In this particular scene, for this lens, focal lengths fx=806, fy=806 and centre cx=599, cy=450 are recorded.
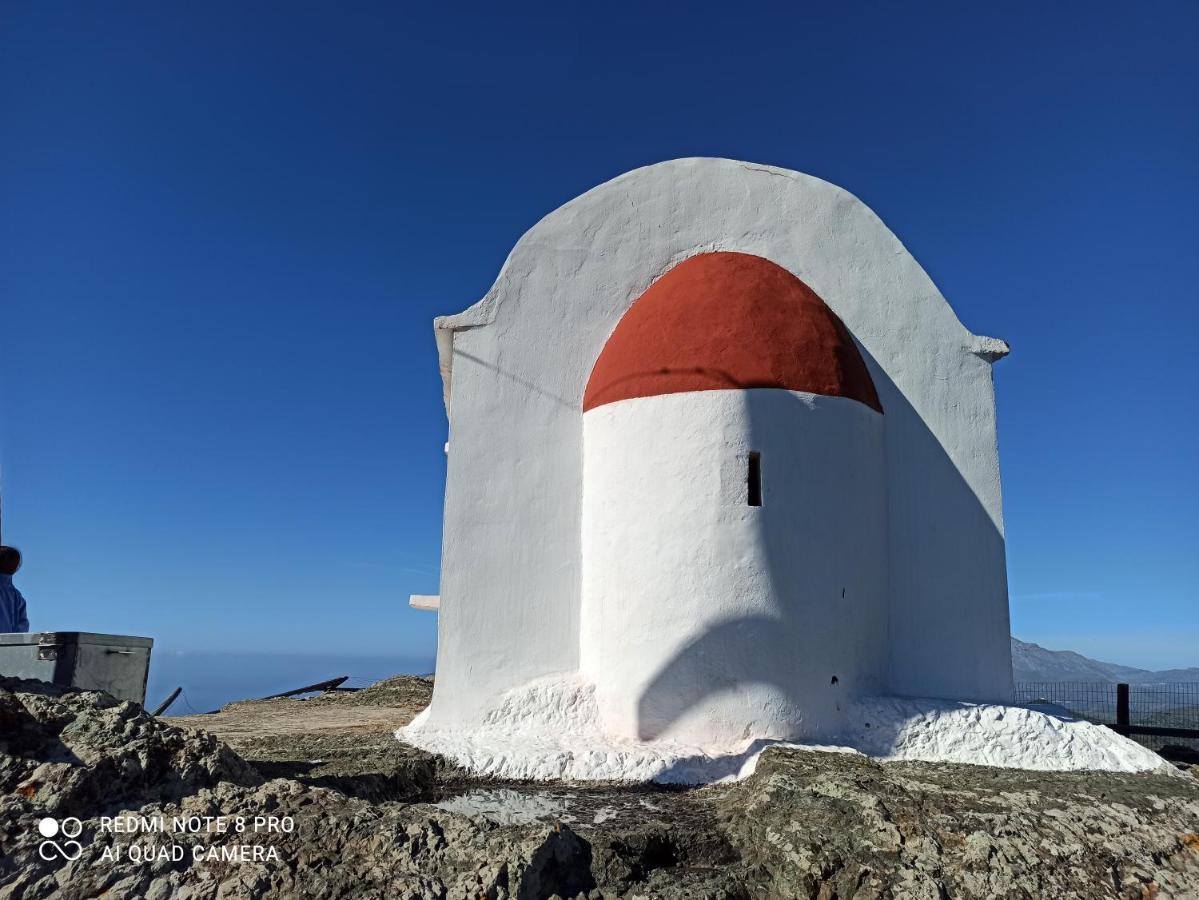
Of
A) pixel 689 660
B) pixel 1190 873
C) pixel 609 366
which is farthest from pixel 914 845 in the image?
pixel 609 366

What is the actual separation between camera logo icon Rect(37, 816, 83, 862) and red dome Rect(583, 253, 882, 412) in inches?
225

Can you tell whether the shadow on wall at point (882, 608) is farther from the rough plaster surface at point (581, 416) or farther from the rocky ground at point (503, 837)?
the rocky ground at point (503, 837)

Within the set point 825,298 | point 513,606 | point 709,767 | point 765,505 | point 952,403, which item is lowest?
point 709,767

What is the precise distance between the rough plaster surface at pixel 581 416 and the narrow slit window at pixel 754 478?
6.28 ft

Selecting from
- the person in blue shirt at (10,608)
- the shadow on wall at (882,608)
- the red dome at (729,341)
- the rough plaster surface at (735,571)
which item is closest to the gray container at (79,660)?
the rough plaster surface at (735,571)

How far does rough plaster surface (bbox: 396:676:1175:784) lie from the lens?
6832 mm

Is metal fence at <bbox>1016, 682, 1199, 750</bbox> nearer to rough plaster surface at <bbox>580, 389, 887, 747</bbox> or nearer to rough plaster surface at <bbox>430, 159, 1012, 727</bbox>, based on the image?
rough plaster surface at <bbox>430, 159, 1012, 727</bbox>

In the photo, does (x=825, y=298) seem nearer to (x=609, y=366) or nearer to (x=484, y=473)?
(x=609, y=366)

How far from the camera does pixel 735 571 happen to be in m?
7.26

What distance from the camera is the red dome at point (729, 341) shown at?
7.74m

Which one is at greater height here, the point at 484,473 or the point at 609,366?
the point at 609,366

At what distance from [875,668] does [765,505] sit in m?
2.11

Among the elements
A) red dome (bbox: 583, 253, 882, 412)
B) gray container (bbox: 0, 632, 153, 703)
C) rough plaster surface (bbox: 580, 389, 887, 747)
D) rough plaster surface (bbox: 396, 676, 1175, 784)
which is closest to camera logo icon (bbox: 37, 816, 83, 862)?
gray container (bbox: 0, 632, 153, 703)

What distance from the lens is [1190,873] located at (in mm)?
3967
